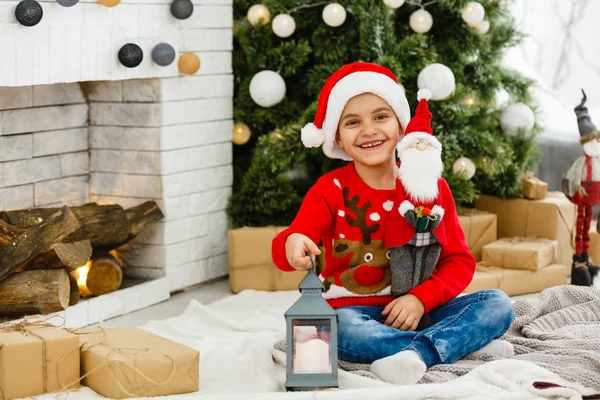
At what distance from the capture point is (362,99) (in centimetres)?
241

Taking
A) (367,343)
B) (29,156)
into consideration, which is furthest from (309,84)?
(367,343)

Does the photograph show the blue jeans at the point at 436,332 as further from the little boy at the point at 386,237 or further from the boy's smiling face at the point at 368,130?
the boy's smiling face at the point at 368,130

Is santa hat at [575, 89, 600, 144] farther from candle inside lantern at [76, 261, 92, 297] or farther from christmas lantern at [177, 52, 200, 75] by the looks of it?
candle inside lantern at [76, 261, 92, 297]

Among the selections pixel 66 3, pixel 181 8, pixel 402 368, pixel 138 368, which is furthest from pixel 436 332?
pixel 181 8

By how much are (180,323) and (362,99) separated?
36.6 inches

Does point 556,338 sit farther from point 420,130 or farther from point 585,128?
point 585,128

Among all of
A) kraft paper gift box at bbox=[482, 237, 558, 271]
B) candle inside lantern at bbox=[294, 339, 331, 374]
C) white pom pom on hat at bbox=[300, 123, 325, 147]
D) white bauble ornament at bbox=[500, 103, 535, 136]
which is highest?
white bauble ornament at bbox=[500, 103, 535, 136]

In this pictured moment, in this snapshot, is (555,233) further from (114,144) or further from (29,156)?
(29,156)

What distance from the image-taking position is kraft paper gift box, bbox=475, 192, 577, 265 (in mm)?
3473

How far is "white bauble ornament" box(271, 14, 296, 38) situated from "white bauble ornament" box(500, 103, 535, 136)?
0.84 m

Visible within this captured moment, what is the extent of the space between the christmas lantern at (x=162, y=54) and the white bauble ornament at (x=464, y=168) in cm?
104

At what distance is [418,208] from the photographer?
7.62 feet

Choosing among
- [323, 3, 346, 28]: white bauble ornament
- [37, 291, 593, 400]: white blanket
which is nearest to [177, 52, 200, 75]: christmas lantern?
[323, 3, 346, 28]: white bauble ornament

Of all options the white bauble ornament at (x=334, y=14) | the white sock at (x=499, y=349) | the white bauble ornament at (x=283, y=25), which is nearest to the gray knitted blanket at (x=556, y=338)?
the white sock at (x=499, y=349)
